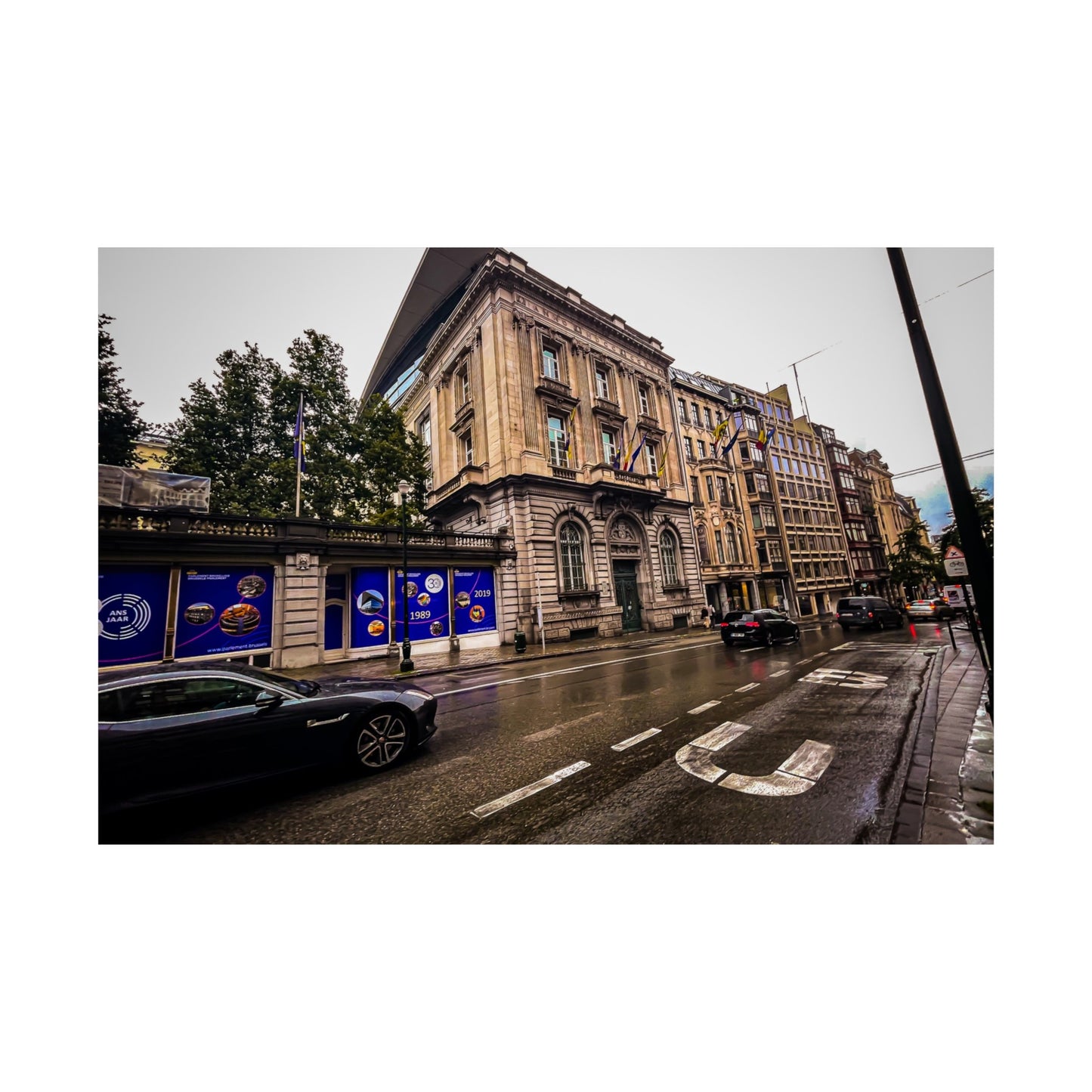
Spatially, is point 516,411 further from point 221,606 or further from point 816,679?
point 816,679

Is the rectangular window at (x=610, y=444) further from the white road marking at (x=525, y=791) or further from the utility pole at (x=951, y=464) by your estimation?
the white road marking at (x=525, y=791)

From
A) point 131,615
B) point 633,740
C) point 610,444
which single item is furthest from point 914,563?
point 131,615

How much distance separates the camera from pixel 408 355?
110 ft

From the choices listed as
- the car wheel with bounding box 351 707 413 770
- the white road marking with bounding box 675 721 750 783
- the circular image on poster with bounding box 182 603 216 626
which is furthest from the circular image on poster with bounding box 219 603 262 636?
the white road marking with bounding box 675 721 750 783

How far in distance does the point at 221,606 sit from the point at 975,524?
15.8 meters

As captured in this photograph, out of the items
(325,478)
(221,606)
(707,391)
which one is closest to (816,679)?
(221,606)

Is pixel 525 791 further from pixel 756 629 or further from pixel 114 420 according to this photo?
pixel 114 420

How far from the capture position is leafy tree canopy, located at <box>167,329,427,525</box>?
18734 millimetres

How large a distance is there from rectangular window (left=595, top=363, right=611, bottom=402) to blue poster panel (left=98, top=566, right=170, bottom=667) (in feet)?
70.3

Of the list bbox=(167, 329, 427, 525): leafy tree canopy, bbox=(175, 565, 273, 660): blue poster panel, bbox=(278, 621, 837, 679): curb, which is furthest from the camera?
bbox=(167, 329, 427, 525): leafy tree canopy

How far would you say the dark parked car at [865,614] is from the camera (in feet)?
64.8

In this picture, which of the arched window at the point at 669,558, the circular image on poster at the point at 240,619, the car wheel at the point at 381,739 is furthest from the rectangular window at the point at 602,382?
the car wheel at the point at 381,739

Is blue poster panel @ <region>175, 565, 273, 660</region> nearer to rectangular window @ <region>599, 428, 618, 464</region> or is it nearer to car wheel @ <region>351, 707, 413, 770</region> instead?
car wheel @ <region>351, 707, 413, 770</region>

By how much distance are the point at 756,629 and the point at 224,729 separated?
1533 centimetres
